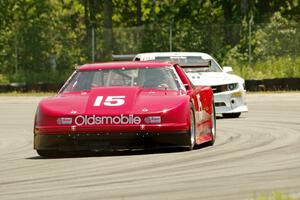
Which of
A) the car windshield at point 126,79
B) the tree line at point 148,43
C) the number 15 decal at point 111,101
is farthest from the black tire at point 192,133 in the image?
the tree line at point 148,43

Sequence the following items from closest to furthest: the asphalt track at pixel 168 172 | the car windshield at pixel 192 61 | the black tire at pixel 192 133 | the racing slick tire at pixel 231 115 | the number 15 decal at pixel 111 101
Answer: the asphalt track at pixel 168 172 < the number 15 decal at pixel 111 101 < the black tire at pixel 192 133 < the car windshield at pixel 192 61 < the racing slick tire at pixel 231 115

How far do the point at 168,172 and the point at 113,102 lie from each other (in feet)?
9.26

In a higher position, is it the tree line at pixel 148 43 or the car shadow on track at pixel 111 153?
the car shadow on track at pixel 111 153

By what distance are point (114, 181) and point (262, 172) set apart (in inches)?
56.5

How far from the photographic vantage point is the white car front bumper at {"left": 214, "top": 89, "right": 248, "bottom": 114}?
71.9 feet

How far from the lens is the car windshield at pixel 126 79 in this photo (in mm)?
14422

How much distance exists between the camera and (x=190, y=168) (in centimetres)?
1109

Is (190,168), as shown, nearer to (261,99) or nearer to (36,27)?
(261,99)

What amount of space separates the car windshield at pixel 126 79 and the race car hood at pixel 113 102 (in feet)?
1.29

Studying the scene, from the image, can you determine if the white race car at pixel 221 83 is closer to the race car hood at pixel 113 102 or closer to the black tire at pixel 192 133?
the black tire at pixel 192 133

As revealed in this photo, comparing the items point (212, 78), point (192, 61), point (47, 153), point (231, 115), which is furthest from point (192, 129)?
point (192, 61)

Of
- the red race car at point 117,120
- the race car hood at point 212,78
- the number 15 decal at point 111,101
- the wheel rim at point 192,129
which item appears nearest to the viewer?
the red race car at point 117,120

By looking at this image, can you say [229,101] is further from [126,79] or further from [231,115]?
[126,79]

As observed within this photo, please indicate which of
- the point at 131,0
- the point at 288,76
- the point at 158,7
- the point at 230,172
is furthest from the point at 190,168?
the point at 131,0
